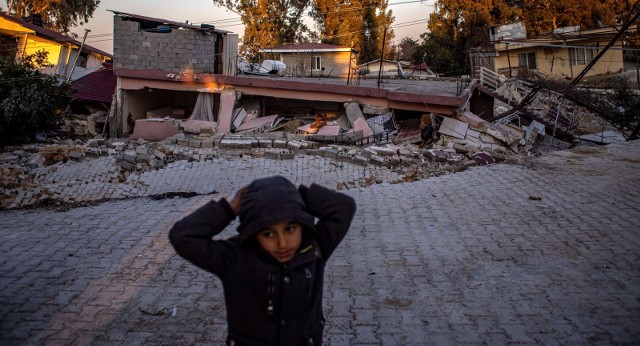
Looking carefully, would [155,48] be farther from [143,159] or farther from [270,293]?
[270,293]

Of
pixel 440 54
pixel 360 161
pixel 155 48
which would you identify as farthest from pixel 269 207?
pixel 440 54

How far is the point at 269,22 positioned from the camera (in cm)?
3647

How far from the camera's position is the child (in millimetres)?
1872

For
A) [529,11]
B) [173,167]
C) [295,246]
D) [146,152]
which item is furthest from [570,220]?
[529,11]

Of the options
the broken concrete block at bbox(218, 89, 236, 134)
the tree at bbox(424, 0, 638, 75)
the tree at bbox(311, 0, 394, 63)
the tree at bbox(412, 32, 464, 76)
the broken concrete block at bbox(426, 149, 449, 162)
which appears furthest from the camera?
the tree at bbox(311, 0, 394, 63)

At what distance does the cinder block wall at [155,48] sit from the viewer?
16062 millimetres

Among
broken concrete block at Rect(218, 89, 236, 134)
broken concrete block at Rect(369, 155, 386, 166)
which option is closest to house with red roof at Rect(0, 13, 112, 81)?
broken concrete block at Rect(218, 89, 236, 134)

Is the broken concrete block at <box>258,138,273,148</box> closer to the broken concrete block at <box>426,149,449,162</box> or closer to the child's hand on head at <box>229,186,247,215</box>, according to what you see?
the broken concrete block at <box>426,149,449,162</box>

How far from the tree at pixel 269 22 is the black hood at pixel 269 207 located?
3259 cm

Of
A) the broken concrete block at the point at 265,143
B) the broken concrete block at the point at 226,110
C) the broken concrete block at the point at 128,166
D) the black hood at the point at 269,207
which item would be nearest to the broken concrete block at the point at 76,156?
the broken concrete block at the point at 128,166

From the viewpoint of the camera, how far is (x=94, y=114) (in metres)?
17.0

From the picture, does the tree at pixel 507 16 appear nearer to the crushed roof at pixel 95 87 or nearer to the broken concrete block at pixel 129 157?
the crushed roof at pixel 95 87

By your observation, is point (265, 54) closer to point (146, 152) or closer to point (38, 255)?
point (146, 152)

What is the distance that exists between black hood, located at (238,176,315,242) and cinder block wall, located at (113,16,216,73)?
15497 millimetres
